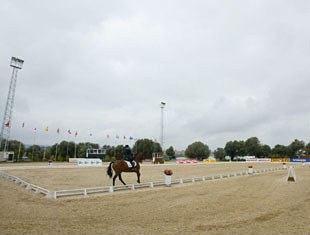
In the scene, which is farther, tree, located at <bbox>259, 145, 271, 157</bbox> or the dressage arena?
tree, located at <bbox>259, 145, 271, 157</bbox>

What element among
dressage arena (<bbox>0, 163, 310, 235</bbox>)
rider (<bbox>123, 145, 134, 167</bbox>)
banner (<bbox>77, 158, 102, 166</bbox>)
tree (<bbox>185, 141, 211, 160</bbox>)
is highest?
tree (<bbox>185, 141, 211, 160</bbox>)

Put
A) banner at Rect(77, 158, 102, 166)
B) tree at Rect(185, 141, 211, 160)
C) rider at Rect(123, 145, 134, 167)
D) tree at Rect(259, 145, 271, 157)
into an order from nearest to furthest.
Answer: rider at Rect(123, 145, 134, 167) → banner at Rect(77, 158, 102, 166) → tree at Rect(185, 141, 211, 160) → tree at Rect(259, 145, 271, 157)

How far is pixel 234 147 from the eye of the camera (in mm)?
118812

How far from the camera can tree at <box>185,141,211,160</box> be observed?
387 ft

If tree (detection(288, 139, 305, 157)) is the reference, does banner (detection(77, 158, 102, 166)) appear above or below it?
below

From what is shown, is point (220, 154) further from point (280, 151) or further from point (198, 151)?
point (280, 151)

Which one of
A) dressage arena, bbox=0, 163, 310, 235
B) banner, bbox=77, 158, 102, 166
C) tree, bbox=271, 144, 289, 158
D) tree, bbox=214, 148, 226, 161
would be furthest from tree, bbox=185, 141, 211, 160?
A: dressage arena, bbox=0, 163, 310, 235

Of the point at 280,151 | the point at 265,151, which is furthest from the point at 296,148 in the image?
the point at 265,151

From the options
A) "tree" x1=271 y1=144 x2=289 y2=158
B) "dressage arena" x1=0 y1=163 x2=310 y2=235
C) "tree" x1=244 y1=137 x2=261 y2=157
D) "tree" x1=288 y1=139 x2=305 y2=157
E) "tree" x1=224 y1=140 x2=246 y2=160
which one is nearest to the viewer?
"dressage arena" x1=0 y1=163 x2=310 y2=235

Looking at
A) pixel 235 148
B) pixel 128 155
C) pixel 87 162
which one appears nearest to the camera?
pixel 128 155

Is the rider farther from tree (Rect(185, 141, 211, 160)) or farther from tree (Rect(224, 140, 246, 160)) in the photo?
tree (Rect(224, 140, 246, 160))

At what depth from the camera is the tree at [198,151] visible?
118062mm

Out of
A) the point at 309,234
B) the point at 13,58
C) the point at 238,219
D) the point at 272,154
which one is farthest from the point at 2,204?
the point at 272,154

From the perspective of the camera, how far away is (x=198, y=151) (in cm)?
11819
